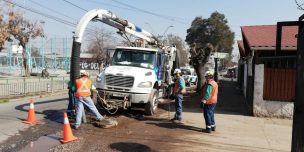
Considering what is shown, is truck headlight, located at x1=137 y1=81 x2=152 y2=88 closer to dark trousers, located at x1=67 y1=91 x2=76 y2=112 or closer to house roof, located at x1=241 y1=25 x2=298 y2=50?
dark trousers, located at x1=67 y1=91 x2=76 y2=112

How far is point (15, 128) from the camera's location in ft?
35.4

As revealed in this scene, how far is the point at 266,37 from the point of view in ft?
50.9

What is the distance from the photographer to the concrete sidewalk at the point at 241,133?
30.2ft

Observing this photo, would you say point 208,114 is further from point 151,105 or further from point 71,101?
point 71,101

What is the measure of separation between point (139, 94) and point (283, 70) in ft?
18.1

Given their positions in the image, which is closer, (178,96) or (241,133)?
(241,133)

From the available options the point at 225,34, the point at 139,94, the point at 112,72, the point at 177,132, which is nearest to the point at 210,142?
the point at 177,132

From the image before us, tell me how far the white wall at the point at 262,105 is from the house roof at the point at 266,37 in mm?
892

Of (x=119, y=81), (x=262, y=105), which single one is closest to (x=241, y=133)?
(x=262, y=105)

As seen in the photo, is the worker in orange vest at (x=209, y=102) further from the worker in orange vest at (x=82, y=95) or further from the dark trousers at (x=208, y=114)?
the worker in orange vest at (x=82, y=95)

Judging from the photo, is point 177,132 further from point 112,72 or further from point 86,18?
point 86,18

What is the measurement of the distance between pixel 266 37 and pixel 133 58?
18.4 feet

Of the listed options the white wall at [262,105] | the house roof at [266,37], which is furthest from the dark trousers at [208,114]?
the house roof at [266,37]

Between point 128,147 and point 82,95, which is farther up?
point 82,95
